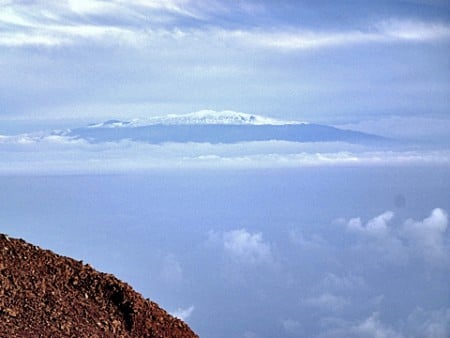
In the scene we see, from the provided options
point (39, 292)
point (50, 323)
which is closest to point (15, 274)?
point (39, 292)

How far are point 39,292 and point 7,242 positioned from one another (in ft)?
4.19

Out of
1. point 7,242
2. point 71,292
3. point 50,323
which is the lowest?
point 50,323

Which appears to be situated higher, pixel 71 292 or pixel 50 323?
pixel 71 292

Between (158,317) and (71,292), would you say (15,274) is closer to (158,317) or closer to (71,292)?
(71,292)

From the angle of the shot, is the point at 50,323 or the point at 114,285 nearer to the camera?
the point at 50,323

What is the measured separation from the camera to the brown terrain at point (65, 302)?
28.9ft

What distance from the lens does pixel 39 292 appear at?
30.7 feet

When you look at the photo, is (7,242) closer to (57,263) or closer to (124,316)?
(57,263)

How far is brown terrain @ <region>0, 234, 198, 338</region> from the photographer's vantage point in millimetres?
8797

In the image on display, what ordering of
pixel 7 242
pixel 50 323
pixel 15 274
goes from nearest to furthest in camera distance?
pixel 50 323
pixel 15 274
pixel 7 242

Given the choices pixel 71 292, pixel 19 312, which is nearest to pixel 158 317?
pixel 71 292

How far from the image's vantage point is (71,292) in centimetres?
968

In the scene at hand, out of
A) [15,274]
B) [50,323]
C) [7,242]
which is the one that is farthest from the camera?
[7,242]

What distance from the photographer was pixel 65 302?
30.7ft
